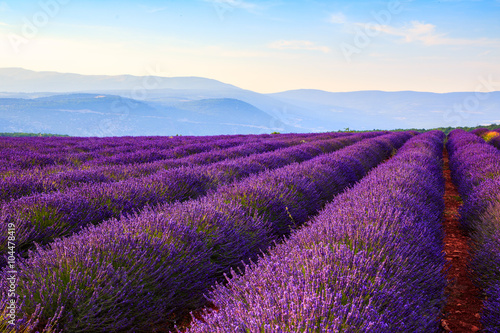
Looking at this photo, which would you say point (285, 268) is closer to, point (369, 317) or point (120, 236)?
point (369, 317)

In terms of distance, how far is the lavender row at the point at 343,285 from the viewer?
1354 millimetres

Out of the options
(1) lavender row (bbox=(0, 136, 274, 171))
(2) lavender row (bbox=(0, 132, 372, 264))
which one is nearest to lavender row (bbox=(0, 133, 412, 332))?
(2) lavender row (bbox=(0, 132, 372, 264))

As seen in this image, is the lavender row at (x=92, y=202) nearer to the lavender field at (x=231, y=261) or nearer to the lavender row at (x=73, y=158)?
the lavender field at (x=231, y=261)

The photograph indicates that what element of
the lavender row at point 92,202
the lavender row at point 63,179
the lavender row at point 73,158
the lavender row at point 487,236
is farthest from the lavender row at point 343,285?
the lavender row at point 73,158

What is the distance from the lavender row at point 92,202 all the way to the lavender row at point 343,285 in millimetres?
1896

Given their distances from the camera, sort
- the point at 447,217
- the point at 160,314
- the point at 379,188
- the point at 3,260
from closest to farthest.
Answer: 1. the point at 160,314
2. the point at 3,260
3. the point at 379,188
4. the point at 447,217

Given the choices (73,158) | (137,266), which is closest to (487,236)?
(137,266)

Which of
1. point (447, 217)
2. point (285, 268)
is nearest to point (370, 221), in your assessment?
point (285, 268)

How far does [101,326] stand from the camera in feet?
6.49

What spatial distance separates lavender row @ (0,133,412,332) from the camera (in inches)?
75.4

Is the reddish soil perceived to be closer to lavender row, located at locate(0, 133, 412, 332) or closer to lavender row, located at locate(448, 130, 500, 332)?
lavender row, located at locate(448, 130, 500, 332)

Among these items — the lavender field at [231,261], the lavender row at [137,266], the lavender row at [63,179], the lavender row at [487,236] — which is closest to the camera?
the lavender field at [231,261]

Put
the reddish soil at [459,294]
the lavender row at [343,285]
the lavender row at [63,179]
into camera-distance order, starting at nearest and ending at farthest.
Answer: the lavender row at [343,285], the reddish soil at [459,294], the lavender row at [63,179]

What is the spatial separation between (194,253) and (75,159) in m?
6.75
